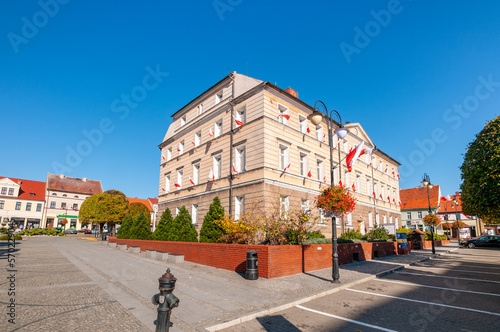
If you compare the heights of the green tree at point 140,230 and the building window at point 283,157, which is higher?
the building window at point 283,157

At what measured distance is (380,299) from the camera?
28.3ft

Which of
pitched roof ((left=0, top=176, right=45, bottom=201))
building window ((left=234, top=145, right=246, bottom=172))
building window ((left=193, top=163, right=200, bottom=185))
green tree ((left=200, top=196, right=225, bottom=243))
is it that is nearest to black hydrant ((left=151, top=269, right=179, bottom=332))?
green tree ((left=200, top=196, right=225, bottom=243))

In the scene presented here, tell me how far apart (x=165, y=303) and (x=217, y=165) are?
21129mm

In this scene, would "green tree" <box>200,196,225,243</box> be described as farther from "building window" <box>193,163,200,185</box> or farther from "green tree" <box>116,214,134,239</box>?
"green tree" <box>116,214,134,239</box>

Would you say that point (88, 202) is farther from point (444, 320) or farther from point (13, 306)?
point (444, 320)

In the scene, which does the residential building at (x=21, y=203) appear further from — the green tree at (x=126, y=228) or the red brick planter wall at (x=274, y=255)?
the red brick planter wall at (x=274, y=255)

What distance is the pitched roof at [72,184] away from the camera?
73250 millimetres

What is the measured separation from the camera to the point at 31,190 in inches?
2790

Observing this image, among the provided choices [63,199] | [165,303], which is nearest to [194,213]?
[165,303]

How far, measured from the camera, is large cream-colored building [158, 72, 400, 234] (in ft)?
70.0

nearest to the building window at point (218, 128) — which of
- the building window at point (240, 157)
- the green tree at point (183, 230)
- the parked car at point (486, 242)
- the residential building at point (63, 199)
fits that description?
the building window at point (240, 157)

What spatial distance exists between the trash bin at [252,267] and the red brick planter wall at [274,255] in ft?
1.23

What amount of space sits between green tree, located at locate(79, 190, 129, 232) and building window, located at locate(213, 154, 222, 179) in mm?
22771

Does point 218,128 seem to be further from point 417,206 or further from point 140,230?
point 417,206
